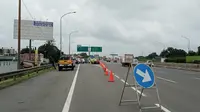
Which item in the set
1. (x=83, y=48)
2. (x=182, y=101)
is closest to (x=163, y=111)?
(x=182, y=101)

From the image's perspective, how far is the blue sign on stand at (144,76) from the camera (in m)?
9.75

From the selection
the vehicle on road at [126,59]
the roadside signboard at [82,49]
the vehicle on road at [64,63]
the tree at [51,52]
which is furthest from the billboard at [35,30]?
the roadside signboard at [82,49]

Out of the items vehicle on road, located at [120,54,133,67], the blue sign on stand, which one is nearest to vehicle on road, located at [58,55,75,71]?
vehicle on road, located at [120,54,133,67]

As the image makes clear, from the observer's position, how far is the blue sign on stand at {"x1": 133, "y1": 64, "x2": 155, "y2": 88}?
975 centimetres

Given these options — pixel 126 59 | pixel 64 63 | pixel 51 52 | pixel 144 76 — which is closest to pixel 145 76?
pixel 144 76

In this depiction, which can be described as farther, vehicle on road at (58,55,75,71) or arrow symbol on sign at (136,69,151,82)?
vehicle on road at (58,55,75,71)

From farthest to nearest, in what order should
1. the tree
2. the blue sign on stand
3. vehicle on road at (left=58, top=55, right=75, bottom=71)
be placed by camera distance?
the tree, vehicle on road at (left=58, top=55, right=75, bottom=71), the blue sign on stand

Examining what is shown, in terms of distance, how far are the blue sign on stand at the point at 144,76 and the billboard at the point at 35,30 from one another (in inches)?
2207

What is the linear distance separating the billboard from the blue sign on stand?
56.1 metres

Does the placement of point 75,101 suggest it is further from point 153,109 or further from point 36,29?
point 36,29

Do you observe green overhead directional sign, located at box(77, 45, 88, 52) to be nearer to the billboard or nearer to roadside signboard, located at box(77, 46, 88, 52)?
roadside signboard, located at box(77, 46, 88, 52)

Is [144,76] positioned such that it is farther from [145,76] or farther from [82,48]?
[82,48]

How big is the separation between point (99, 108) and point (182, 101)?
11.4 feet

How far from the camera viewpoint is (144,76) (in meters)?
9.79
